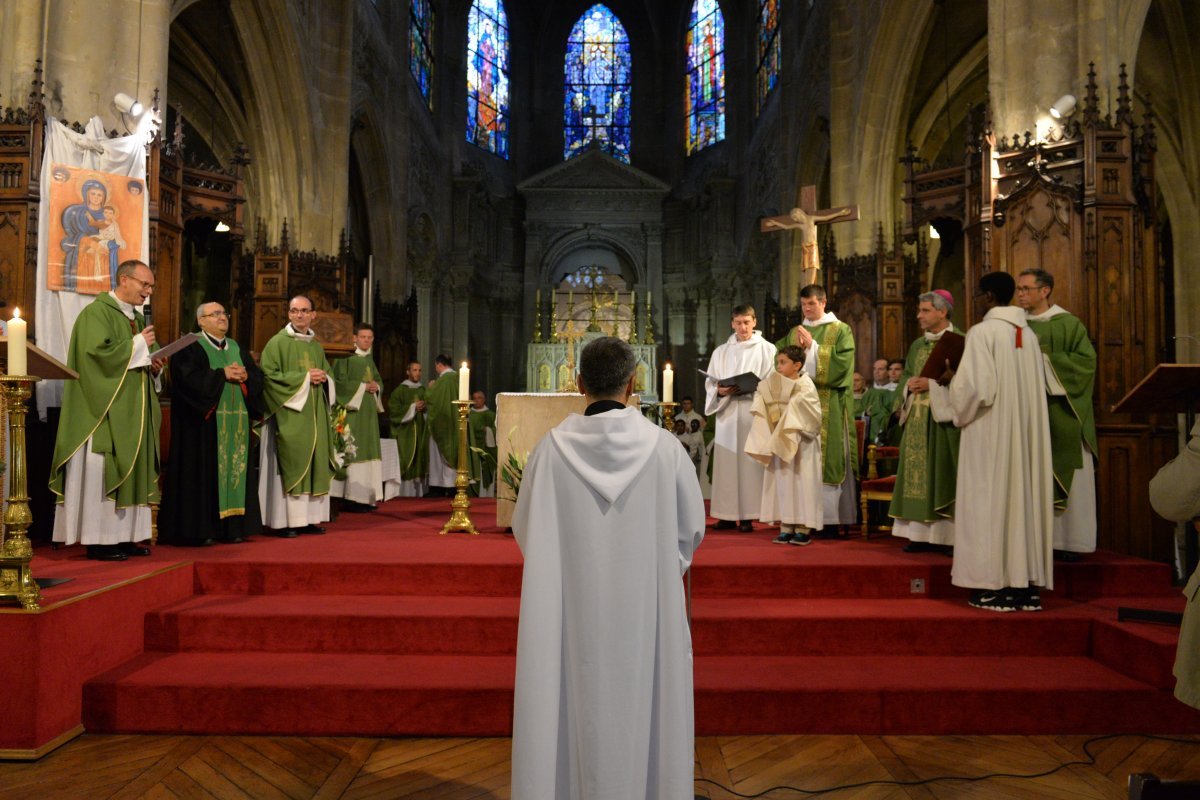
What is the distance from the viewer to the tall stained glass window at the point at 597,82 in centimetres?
2572

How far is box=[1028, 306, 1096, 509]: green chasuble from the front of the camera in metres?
5.46

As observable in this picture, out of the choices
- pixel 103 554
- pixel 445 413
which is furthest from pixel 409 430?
pixel 103 554

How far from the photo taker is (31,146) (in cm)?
683

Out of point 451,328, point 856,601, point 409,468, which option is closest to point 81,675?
point 856,601

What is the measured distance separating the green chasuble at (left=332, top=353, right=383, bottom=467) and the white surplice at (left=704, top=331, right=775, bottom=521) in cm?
352

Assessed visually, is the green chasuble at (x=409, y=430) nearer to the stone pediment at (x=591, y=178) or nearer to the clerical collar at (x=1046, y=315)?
the clerical collar at (x=1046, y=315)

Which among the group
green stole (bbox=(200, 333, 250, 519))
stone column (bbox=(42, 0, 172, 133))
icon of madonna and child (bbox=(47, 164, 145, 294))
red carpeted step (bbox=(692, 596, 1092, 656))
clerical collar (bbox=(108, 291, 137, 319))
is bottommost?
red carpeted step (bbox=(692, 596, 1092, 656))

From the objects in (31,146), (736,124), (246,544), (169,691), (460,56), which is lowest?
(169,691)

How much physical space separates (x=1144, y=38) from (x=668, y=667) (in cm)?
1223

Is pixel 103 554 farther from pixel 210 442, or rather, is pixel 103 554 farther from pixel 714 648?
pixel 714 648

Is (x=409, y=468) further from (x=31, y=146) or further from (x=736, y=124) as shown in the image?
(x=736, y=124)

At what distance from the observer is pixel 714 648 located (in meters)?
4.43

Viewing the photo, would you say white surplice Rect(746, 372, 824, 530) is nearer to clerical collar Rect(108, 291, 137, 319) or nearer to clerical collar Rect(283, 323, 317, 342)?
clerical collar Rect(283, 323, 317, 342)

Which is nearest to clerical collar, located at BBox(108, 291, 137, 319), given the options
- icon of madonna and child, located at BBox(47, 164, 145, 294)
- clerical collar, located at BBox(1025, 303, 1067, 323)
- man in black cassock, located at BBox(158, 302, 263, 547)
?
man in black cassock, located at BBox(158, 302, 263, 547)
